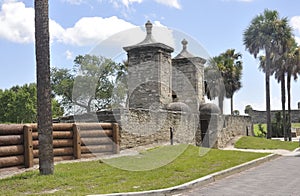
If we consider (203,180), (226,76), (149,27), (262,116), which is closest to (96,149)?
(203,180)

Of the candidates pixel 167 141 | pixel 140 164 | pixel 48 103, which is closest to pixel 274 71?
pixel 167 141

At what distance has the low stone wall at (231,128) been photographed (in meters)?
25.9

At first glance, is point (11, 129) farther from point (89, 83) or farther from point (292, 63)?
point (292, 63)

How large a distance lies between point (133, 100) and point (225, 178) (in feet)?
42.1

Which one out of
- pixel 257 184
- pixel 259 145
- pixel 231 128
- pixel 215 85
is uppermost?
pixel 215 85

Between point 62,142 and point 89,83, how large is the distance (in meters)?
17.9

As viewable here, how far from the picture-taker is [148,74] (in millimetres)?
23219

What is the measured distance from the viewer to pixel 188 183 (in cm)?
923

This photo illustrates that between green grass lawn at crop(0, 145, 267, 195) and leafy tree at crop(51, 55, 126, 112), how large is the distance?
1496 centimetres

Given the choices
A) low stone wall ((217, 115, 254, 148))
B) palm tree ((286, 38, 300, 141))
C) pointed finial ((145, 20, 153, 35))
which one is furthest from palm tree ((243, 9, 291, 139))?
pointed finial ((145, 20, 153, 35))

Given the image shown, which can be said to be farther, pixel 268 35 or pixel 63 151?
pixel 268 35

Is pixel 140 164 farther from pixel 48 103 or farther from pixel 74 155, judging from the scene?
pixel 48 103

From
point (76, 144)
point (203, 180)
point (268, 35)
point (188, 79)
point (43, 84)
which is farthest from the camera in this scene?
point (268, 35)

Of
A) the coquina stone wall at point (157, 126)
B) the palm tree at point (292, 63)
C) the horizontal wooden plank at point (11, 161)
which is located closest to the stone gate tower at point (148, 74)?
the coquina stone wall at point (157, 126)
